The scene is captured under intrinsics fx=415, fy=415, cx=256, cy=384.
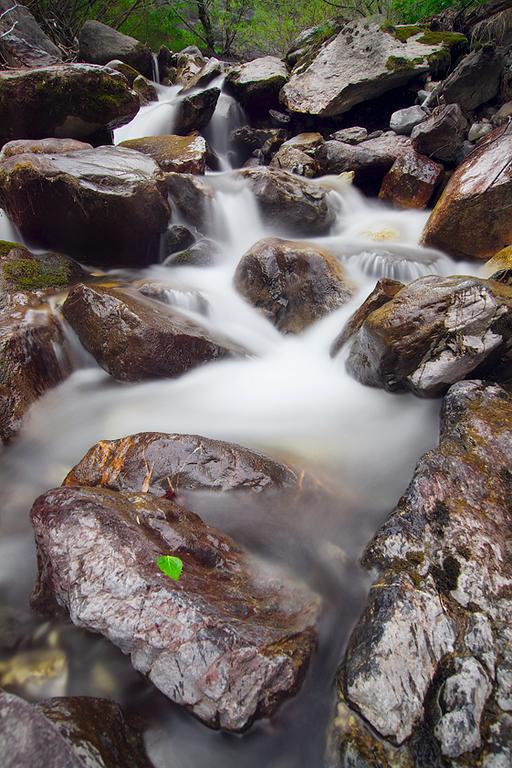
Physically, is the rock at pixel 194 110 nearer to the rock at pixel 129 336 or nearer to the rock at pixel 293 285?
the rock at pixel 293 285

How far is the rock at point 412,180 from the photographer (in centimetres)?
915

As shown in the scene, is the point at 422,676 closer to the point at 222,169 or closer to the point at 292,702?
the point at 292,702

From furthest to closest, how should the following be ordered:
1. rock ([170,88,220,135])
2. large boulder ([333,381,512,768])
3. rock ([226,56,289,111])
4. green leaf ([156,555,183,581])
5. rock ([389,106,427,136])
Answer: rock ([226,56,289,111]) < rock ([170,88,220,135]) < rock ([389,106,427,136]) < green leaf ([156,555,183,581]) < large boulder ([333,381,512,768])

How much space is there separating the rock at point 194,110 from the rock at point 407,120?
5.33 m

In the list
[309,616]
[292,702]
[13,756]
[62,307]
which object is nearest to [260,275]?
[62,307]

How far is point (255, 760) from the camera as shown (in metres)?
1.93

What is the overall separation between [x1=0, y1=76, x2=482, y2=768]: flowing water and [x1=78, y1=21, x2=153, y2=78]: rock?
13359 mm

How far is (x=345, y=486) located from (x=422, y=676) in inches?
68.3

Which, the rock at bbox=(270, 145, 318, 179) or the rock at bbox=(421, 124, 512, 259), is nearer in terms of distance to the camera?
the rock at bbox=(421, 124, 512, 259)

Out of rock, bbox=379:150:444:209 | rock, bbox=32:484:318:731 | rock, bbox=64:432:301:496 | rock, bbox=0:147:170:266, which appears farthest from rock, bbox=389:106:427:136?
rock, bbox=32:484:318:731

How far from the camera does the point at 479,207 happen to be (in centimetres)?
662

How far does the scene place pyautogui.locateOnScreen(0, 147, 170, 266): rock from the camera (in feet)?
20.6

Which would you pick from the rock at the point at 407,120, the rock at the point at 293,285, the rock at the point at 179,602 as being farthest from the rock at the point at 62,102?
the rock at the point at 179,602

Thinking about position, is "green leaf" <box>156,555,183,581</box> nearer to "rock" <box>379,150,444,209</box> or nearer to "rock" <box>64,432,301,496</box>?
"rock" <box>64,432,301,496</box>
